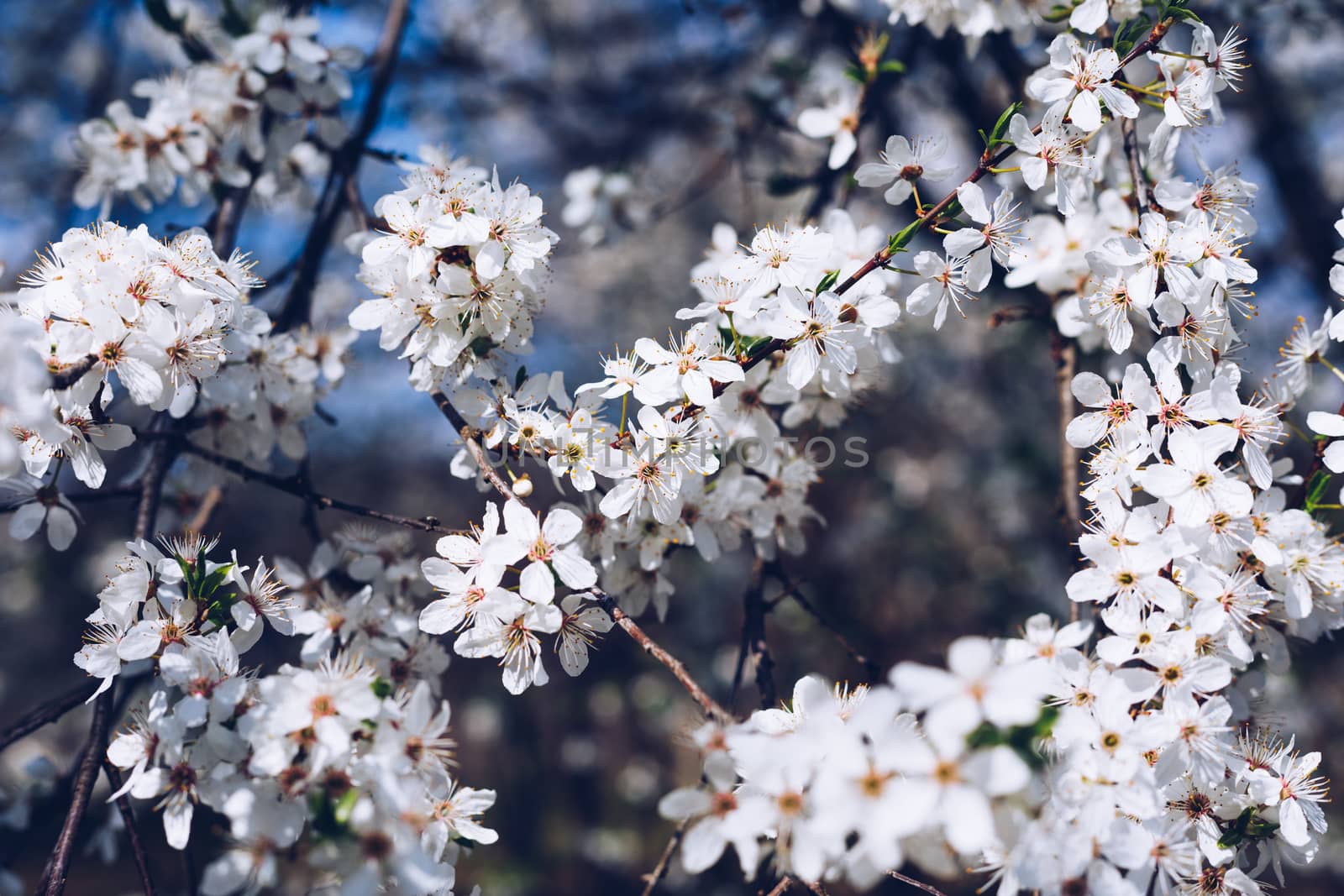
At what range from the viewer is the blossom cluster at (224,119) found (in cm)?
204

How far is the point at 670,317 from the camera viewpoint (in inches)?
256

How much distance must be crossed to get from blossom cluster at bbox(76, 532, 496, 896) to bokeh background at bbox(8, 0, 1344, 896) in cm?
86

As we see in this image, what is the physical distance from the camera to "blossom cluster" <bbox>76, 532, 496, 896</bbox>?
3.76ft

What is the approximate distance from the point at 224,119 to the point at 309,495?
1.12m

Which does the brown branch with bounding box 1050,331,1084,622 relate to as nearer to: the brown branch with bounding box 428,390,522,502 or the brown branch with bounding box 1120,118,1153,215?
the brown branch with bounding box 1120,118,1153,215

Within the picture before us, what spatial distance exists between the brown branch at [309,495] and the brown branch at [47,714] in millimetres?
491

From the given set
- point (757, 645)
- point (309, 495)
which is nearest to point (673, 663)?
point (757, 645)

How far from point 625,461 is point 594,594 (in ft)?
0.80

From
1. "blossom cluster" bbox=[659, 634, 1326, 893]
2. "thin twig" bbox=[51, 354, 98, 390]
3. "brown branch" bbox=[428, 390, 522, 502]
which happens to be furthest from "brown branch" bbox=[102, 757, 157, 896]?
"blossom cluster" bbox=[659, 634, 1326, 893]

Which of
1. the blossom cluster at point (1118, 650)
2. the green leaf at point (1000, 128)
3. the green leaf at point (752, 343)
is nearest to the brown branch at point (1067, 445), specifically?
the blossom cluster at point (1118, 650)

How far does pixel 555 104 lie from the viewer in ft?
12.8

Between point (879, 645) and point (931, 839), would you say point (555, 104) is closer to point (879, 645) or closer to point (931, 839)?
point (879, 645)

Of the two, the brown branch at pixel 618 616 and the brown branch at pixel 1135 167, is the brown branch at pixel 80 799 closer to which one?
the brown branch at pixel 618 616

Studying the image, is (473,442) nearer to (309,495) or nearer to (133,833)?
(309,495)
